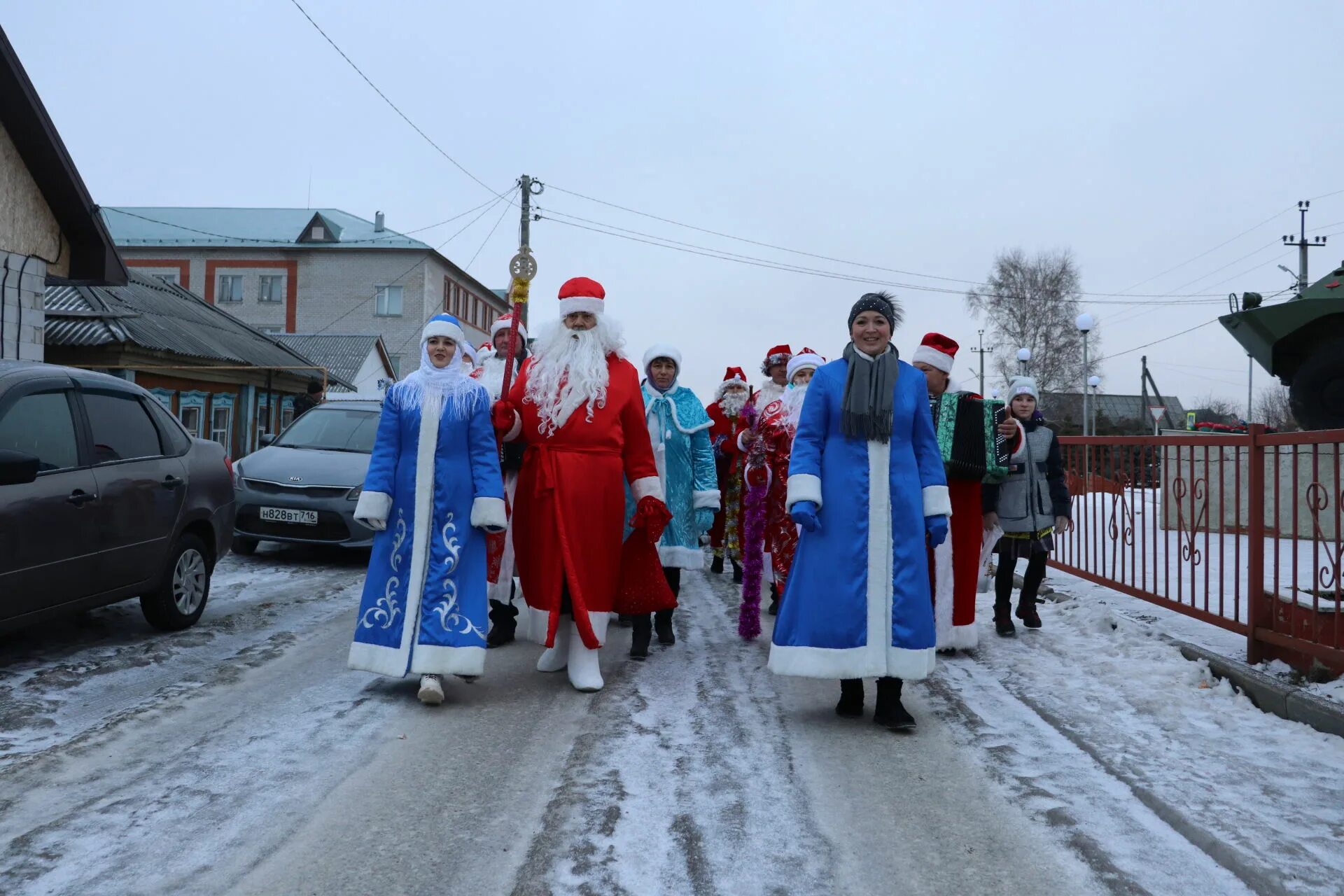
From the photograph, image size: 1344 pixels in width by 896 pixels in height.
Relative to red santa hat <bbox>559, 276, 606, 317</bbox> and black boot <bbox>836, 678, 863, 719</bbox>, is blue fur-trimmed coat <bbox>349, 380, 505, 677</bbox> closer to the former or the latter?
red santa hat <bbox>559, 276, 606, 317</bbox>

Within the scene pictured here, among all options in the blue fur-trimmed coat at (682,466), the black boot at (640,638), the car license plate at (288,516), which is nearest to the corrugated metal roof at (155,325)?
the car license plate at (288,516)

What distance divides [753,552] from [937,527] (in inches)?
96.6

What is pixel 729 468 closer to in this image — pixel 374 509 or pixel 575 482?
pixel 575 482

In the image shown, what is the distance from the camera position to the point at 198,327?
1069 inches

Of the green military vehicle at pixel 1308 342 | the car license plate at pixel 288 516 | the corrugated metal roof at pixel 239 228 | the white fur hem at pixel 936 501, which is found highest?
the corrugated metal roof at pixel 239 228

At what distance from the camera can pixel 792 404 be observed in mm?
7508

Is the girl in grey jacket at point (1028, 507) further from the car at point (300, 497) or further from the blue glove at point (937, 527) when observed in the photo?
the car at point (300, 497)

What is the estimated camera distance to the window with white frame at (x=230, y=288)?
52.8 metres

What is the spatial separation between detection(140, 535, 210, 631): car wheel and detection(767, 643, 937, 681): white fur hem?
13.7 feet

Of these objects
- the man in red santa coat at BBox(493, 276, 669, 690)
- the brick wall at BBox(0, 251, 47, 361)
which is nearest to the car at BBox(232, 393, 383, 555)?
the brick wall at BBox(0, 251, 47, 361)

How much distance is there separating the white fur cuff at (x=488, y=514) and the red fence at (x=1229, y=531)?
4.03 m

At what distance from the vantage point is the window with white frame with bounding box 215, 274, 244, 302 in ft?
173

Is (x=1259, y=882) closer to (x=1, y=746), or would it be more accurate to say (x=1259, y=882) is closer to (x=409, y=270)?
(x=1, y=746)

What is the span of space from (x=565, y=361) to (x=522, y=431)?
461 mm
